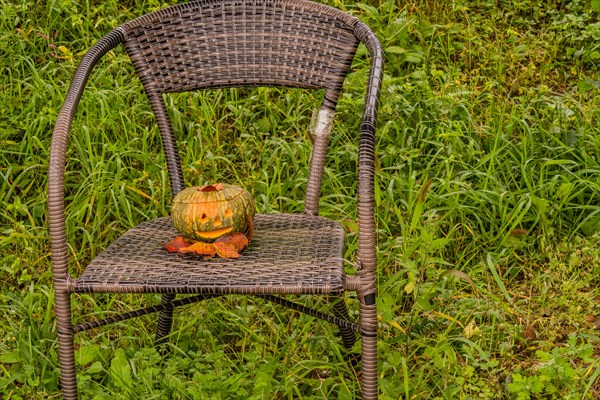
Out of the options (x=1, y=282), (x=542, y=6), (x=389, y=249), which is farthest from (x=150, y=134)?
(x=542, y=6)

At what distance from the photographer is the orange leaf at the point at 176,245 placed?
2.03 m

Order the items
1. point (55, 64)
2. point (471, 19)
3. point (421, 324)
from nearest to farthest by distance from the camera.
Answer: point (421, 324)
point (55, 64)
point (471, 19)

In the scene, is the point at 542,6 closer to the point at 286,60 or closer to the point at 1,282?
the point at 286,60

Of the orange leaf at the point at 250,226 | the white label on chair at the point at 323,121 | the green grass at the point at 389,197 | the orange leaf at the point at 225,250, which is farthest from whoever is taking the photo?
the green grass at the point at 389,197

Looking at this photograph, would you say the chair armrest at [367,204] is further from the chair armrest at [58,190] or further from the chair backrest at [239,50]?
the chair armrest at [58,190]

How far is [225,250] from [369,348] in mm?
406

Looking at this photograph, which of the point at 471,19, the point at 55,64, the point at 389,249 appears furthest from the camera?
the point at 471,19

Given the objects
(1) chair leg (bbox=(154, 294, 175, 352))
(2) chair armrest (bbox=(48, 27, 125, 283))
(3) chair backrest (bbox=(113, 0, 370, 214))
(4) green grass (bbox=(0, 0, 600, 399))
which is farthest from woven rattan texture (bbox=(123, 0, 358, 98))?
(1) chair leg (bbox=(154, 294, 175, 352))

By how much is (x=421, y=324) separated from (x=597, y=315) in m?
0.61

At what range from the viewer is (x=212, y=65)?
92.4 inches

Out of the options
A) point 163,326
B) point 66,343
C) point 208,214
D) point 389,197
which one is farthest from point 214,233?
point 389,197

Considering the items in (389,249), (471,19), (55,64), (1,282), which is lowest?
(1,282)

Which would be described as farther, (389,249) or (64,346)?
(389,249)

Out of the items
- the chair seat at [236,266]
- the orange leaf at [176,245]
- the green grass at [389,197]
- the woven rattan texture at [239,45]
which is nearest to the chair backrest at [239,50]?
the woven rattan texture at [239,45]
